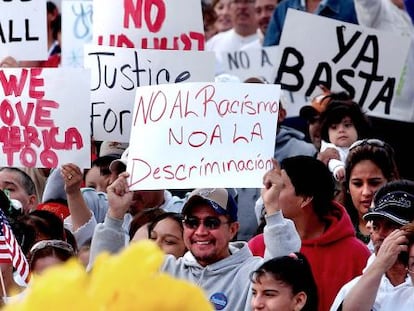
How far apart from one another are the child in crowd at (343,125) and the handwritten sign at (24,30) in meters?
1.79

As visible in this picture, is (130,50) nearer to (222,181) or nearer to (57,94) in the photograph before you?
(57,94)

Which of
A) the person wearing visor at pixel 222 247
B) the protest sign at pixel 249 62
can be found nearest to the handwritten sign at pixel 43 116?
the person wearing visor at pixel 222 247

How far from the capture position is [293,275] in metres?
5.30

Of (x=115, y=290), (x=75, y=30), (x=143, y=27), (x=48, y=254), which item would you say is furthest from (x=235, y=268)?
(x=75, y=30)

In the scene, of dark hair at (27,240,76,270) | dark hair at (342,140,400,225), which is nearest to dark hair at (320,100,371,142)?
dark hair at (342,140,400,225)

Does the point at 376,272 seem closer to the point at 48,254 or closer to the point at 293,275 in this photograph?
the point at 293,275

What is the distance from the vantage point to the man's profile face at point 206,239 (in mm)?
5883

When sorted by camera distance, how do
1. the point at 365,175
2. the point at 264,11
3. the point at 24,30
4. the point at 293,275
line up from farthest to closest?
the point at 264,11, the point at 24,30, the point at 365,175, the point at 293,275

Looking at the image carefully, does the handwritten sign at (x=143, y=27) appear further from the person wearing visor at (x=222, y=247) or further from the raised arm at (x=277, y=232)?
the raised arm at (x=277, y=232)

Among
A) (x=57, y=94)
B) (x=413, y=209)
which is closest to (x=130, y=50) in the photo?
(x=57, y=94)

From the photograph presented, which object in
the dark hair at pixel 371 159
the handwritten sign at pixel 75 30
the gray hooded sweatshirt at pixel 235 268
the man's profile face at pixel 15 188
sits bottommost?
the gray hooded sweatshirt at pixel 235 268

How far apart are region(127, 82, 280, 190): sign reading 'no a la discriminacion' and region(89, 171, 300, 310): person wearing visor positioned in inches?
7.2

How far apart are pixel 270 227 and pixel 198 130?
755mm

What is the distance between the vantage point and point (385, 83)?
9164mm
